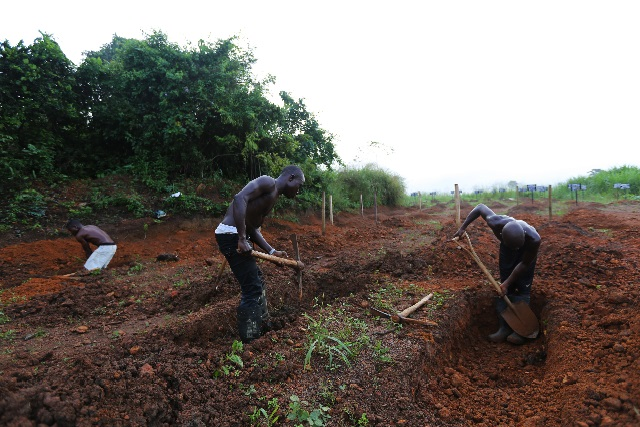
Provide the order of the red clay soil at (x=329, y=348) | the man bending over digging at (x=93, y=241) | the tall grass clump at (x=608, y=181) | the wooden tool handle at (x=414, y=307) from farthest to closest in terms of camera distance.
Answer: the tall grass clump at (x=608, y=181) → the man bending over digging at (x=93, y=241) → the wooden tool handle at (x=414, y=307) → the red clay soil at (x=329, y=348)

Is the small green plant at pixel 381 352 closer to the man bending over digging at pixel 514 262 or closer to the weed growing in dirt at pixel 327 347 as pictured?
the weed growing in dirt at pixel 327 347

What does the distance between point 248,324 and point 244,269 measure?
54 cm

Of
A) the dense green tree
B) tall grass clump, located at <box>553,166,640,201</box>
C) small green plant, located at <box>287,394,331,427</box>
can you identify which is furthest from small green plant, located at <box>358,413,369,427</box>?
tall grass clump, located at <box>553,166,640,201</box>

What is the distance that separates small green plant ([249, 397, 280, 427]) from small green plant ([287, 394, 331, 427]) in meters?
0.10

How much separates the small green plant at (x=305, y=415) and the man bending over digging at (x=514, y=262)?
2801 millimetres

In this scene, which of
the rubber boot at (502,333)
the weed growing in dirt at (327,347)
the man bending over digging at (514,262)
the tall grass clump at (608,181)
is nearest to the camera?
the weed growing in dirt at (327,347)

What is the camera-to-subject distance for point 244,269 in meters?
3.68

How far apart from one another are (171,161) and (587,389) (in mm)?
10667

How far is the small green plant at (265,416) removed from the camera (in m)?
2.38

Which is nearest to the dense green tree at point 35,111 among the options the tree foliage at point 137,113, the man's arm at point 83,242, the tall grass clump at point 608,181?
the tree foliage at point 137,113

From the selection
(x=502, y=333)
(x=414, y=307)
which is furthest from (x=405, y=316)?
(x=502, y=333)

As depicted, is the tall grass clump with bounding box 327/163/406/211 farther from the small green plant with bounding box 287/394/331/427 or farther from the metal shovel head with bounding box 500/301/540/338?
the small green plant with bounding box 287/394/331/427

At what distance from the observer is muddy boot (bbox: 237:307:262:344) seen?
143 inches

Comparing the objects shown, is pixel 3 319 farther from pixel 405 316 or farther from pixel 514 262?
pixel 514 262
